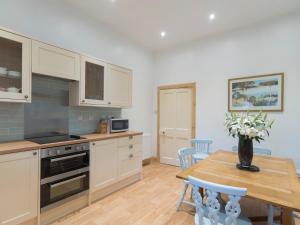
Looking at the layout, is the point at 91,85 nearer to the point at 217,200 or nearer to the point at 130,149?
the point at 130,149

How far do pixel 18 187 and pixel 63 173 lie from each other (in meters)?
0.47

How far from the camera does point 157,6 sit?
283cm

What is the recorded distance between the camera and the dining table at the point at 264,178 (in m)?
1.23

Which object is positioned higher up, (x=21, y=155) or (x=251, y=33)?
(x=251, y=33)

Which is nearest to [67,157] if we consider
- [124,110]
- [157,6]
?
[124,110]

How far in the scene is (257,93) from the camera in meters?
3.31

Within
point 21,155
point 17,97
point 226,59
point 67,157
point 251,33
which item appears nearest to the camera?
point 21,155

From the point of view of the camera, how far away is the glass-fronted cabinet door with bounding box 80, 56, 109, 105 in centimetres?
268

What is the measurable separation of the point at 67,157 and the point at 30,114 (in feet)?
2.81

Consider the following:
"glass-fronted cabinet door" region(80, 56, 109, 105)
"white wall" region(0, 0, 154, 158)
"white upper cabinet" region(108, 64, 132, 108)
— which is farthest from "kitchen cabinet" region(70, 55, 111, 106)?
"white wall" region(0, 0, 154, 158)

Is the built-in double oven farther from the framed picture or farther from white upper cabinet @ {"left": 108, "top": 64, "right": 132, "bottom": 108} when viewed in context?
the framed picture

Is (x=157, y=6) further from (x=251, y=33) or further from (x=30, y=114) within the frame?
(x=30, y=114)

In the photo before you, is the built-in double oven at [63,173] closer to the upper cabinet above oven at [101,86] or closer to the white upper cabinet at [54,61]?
the upper cabinet above oven at [101,86]

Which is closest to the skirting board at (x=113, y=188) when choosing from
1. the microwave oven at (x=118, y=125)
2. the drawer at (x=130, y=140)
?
the drawer at (x=130, y=140)
